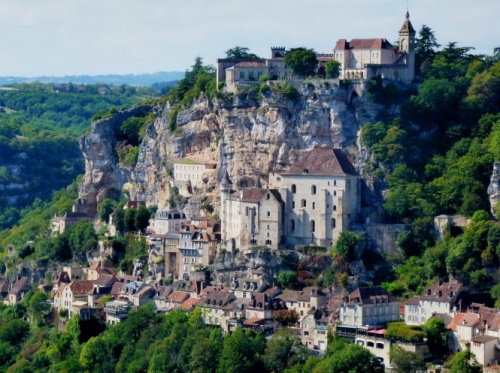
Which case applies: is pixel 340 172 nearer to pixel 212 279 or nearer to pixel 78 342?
pixel 212 279

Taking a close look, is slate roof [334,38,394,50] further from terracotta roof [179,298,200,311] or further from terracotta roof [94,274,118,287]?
terracotta roof [94,274,118,287]

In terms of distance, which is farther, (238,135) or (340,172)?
(238,135)

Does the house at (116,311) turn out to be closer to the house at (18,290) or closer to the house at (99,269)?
the house at (99,269)

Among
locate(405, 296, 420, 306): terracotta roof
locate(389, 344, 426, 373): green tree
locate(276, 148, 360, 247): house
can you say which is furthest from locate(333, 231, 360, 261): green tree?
locate(389, 344, 426, 373): green tree

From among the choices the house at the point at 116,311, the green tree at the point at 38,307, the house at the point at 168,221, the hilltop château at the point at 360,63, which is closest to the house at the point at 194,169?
the house at the point at 168,221

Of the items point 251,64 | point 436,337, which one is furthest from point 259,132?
point 436,337

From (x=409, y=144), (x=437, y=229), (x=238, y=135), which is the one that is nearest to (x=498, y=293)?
(x=437, y=229)
